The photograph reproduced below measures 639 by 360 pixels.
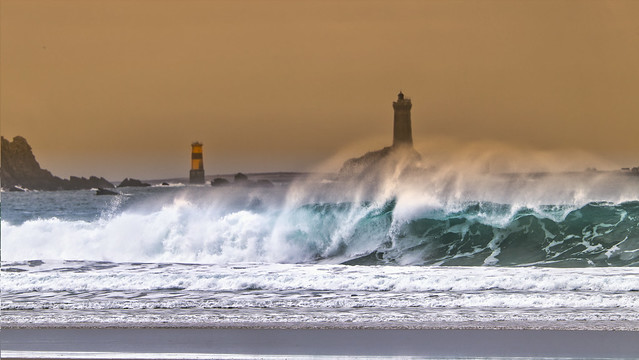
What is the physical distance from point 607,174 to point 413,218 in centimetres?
896

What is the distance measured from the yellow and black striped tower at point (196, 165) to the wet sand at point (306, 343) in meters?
21.9

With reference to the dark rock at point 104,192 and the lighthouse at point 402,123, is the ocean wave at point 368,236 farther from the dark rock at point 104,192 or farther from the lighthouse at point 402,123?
the dark rock at point 104,192

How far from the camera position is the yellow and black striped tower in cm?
3008

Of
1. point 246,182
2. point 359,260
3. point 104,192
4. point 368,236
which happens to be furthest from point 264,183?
point 104,192

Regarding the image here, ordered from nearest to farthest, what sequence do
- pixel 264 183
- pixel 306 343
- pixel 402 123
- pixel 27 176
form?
pixel 306 343 < pixel 402 123 < pixel 264 183 < pixel 27 176

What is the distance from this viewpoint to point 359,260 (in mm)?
15711

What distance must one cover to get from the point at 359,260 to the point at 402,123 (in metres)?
13.9

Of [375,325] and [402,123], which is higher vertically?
[402,123]

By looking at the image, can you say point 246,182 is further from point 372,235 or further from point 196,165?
point 372,235

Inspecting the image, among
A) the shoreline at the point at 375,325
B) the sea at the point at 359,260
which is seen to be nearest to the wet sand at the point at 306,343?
the shoreline at the point at 375,325

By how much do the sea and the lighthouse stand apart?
322 cm

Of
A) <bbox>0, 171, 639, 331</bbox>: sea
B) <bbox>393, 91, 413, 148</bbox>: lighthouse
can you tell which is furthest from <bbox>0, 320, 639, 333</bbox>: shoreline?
<bbox>393, 91, 413, 148</bbox>: lighthouse

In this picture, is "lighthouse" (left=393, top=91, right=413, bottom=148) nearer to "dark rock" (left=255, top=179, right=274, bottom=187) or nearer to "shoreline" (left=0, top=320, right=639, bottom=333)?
"dark rock" (left=255, top=179, right=274, bottom=187)

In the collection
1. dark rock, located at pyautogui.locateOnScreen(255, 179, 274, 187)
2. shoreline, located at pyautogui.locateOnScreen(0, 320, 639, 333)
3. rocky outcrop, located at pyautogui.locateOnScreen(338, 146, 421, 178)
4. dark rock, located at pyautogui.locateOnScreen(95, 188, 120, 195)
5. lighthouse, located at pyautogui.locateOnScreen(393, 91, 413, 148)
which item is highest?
lighthouse, located at pyautogui.locateOnScreen(393, 91, 413, 148)
